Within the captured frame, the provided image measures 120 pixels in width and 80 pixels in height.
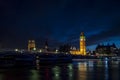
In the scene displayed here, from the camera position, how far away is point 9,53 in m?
126

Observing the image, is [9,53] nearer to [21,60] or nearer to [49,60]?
[21,60]

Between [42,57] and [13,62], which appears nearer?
[13,62]

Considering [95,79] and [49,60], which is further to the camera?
[49,60]

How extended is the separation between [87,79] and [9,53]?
290 feet

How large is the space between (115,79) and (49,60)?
118 meters

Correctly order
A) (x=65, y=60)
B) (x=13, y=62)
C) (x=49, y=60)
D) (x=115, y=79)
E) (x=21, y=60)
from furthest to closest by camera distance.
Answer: (x=65, y=60)
(x=49, y=60)
(x=21, y=60)
(x=13, y=62)
(x=115, y=79)

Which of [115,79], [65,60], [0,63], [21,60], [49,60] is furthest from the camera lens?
[65,60]

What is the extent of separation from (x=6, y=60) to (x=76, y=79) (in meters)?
70.9

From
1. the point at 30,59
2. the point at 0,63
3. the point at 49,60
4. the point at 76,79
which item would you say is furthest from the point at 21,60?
the point at 76,79

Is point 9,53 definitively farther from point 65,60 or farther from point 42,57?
point 65,60

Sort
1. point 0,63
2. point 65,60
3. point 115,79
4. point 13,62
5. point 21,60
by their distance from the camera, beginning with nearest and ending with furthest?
point 115,79 → point 0,63 → point 13,62 → point 21,60 → point 65,60

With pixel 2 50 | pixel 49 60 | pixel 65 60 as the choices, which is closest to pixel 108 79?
pixel 2 50

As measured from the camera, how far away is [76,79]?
1602 inches

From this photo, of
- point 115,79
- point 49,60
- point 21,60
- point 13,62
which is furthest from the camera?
point 49,60
